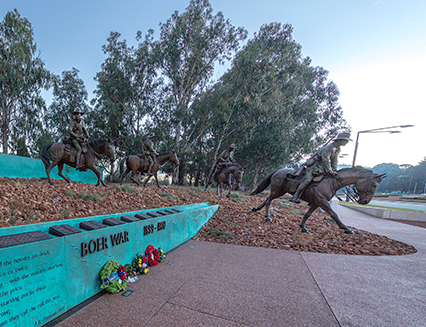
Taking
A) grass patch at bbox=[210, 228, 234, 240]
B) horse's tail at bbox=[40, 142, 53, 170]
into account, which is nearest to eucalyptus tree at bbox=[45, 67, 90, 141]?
horse's tail at bbox=[40, 142, 53, 170]

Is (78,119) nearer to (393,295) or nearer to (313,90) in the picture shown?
(393,295)

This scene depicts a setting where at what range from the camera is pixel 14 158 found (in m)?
9.96

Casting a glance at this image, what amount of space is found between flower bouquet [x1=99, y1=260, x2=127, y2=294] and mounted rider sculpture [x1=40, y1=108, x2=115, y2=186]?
20.3 feet

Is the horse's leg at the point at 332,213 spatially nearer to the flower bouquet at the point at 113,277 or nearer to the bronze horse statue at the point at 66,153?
the flower bouquet at the point at 113,277

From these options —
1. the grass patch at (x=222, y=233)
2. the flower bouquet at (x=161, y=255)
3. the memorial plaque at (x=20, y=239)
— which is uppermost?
the memorial plaque at (x=20, y=239)

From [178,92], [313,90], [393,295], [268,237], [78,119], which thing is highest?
[313,90]

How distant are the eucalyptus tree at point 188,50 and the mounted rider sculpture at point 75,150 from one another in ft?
35.6

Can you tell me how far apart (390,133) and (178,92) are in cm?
1798

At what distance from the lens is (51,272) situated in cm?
207

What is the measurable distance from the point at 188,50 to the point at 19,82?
13.8 metres

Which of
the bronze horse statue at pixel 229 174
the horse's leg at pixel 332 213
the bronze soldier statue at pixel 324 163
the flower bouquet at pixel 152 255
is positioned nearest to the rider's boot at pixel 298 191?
the bronze soldier statue at pixel 324 163

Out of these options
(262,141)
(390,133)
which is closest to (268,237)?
(390,133)

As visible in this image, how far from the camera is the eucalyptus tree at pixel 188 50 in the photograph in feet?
64.9

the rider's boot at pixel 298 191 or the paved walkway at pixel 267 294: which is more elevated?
the rider's boot at pixel 298 191
